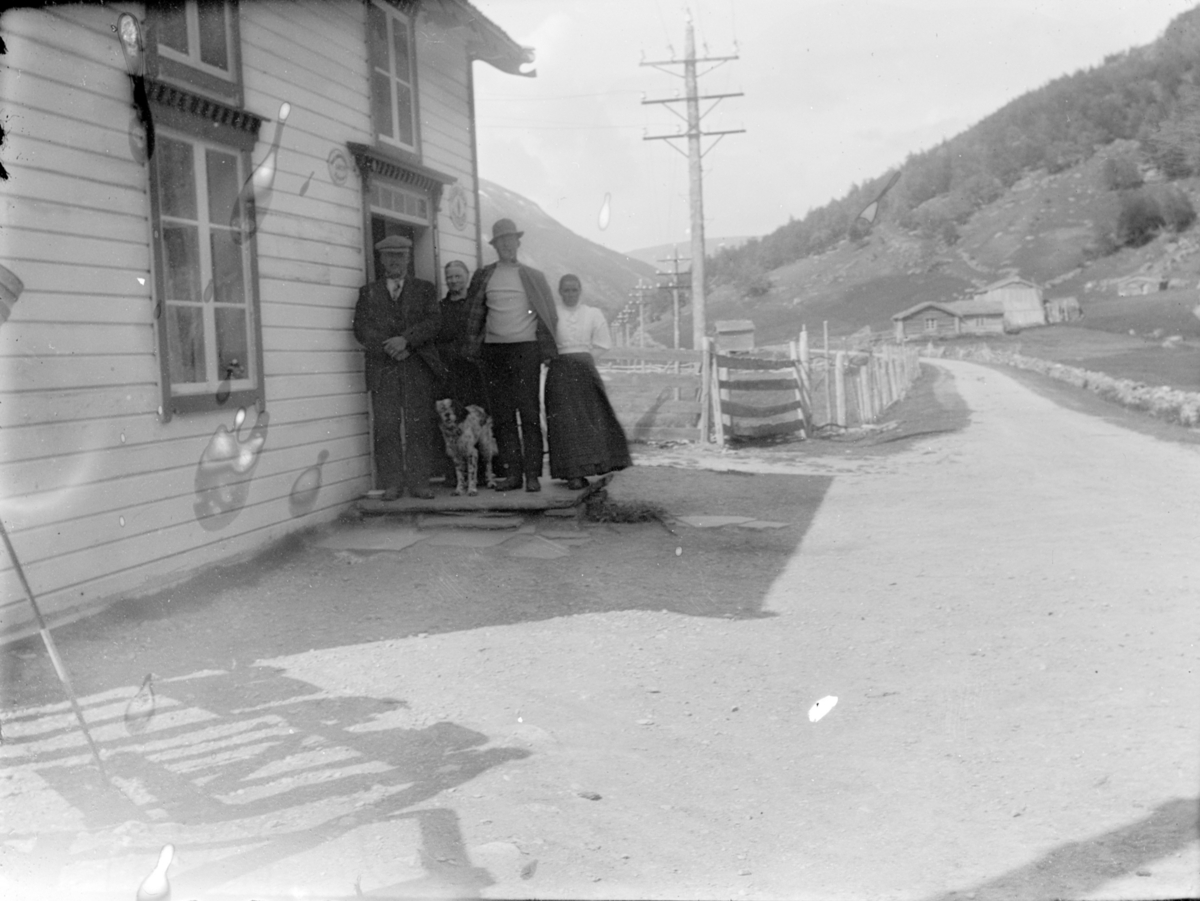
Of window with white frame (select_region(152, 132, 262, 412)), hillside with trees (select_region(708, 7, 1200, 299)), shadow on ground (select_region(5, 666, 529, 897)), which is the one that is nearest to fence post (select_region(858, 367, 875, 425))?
hillside with trees (select_region(708, 7, 1200, 299))

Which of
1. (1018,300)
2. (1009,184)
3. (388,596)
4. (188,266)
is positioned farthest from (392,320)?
(1018,300)

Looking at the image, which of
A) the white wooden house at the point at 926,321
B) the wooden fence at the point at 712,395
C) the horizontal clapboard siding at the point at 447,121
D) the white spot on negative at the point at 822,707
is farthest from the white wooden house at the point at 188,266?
the white wooden house at the point at 926,321

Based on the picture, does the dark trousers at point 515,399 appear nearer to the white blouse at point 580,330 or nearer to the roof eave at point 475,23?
the white blouse at point 580,330

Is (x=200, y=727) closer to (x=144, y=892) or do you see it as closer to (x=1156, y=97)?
(x=144, y=892)

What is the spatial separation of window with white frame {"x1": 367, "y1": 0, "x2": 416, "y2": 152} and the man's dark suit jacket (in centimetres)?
133

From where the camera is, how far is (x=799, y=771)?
3350mm

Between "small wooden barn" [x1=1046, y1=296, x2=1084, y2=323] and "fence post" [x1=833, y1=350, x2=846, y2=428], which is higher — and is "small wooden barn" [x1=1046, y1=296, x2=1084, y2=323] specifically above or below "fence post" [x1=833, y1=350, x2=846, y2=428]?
above

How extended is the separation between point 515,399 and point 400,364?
88 centimetres

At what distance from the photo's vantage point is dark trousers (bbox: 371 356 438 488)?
24.3 feet

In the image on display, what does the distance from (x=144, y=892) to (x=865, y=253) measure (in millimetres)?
88134

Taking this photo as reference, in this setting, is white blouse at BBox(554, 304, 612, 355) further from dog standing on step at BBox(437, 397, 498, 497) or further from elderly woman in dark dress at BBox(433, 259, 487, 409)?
dog standing on step at BBox(437, 397, 498, 497)

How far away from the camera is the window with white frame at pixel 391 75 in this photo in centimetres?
781

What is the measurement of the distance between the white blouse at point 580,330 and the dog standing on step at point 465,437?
797mm

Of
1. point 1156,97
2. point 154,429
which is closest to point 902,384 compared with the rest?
point 1156,97
